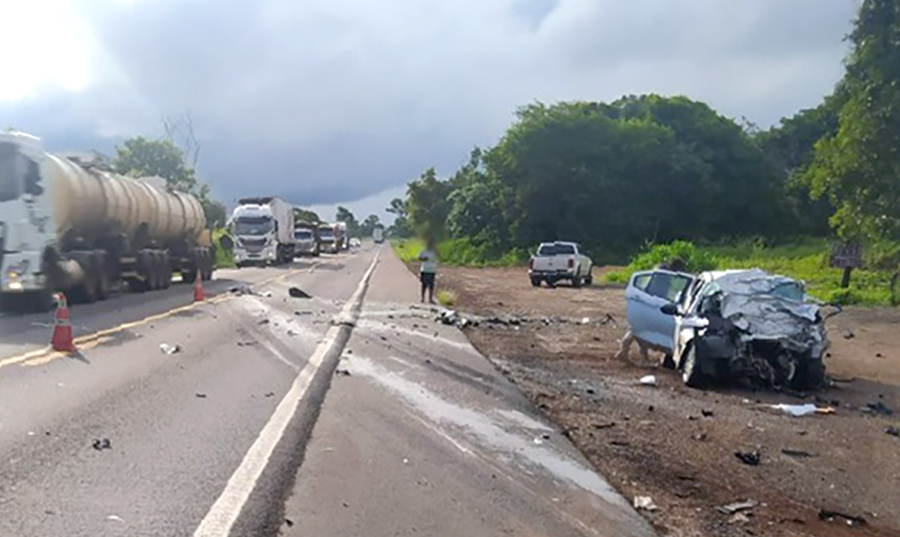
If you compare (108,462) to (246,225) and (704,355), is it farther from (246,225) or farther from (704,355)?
(246,225)

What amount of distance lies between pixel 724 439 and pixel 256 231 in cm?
4446

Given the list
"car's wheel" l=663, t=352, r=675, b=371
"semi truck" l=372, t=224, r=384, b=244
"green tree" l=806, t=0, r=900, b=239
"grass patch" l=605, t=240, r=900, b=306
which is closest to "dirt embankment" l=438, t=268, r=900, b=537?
"car's wheel" l=663, t=352, r=675, b=371

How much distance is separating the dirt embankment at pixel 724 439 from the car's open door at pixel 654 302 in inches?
19.6

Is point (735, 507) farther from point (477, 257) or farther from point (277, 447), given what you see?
point (477, 257)

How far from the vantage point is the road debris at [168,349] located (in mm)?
14094

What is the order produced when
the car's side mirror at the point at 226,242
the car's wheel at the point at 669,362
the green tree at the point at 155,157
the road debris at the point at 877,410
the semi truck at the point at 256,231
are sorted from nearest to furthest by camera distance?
1. the road debris at the point at 877,410
2. the car's wheel at the point at 669,362
3. the semi truck at the point at 256,231
4. the car's side mirror at the point at 226,242
5. the green tree at the point at 155,157

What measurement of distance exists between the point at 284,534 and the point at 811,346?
8.83 meters

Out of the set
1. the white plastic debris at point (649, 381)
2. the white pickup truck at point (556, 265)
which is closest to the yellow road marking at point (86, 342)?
the white plastic debris at point (649, 381)

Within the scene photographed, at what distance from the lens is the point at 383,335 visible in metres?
18.0

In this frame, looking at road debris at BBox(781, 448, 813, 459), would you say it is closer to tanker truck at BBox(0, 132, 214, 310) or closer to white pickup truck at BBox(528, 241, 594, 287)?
tanker truck at BBox(0, 132, 214, 310)

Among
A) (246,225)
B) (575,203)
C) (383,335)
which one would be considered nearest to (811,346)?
(383,335)

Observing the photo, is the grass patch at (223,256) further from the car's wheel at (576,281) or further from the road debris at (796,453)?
the road debris at (796,453)

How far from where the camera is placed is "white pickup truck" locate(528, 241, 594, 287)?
3878 cm

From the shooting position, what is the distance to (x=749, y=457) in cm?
848
